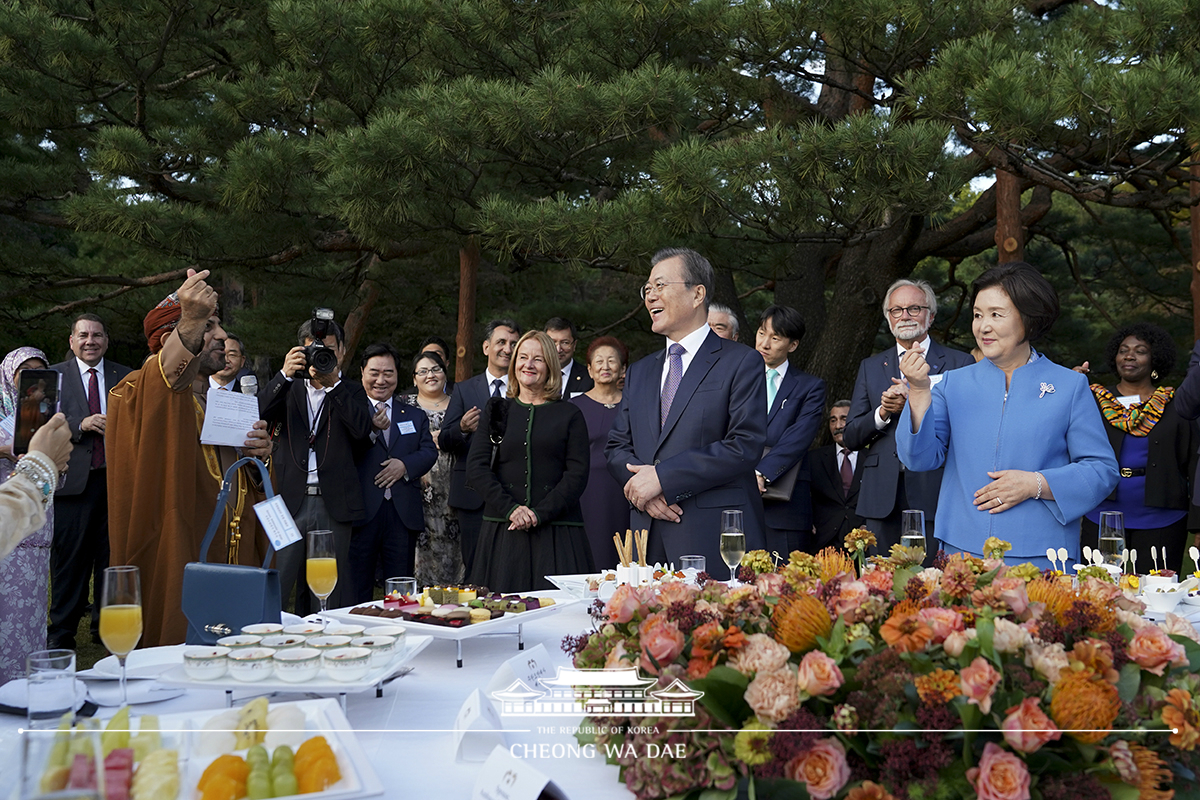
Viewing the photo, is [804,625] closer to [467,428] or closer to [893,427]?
[893,427]

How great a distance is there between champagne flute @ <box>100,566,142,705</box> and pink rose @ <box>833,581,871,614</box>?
1.14 meters

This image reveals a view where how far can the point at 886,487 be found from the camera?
3.55 meters

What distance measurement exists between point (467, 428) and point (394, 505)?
1.67 ft

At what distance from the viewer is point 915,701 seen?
41.9 inches

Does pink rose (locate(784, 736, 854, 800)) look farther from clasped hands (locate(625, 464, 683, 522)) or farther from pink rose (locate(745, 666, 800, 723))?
clasped hands (locate(625, 464, 683, 522))

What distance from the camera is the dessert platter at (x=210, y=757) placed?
84 centimetres

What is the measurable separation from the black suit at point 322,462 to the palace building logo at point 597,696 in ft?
8.58

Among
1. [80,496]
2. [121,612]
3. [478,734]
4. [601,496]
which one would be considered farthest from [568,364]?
[478,734]

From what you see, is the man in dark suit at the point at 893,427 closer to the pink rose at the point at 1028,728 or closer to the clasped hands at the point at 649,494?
the clasped hands at the point at 649,494

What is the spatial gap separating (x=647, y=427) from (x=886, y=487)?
44.5 inches

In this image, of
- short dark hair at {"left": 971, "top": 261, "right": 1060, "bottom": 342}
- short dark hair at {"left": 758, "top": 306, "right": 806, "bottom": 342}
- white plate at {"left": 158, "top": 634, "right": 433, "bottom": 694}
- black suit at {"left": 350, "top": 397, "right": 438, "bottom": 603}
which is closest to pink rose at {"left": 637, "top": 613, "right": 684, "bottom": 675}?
white plate at {"left": 158, "top": 634, "right": 433, "bottom": 694}

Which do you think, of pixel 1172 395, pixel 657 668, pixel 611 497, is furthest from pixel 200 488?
pixel 1172 395

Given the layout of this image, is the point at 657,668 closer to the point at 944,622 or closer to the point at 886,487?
the point at 944,622

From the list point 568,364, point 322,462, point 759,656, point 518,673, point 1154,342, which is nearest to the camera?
point 759,656
